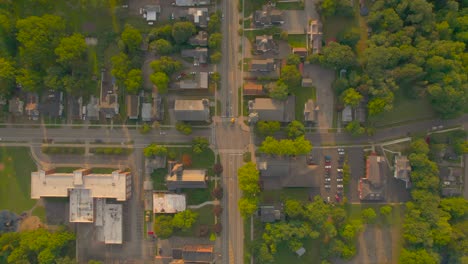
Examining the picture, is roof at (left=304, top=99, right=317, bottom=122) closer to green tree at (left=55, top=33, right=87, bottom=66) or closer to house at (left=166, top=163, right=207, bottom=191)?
house at (left=166, top=163, right=207, bottom=191)

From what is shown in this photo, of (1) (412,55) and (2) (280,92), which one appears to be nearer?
(1) (412,55)

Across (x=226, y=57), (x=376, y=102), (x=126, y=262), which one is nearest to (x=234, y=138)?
(x=226, y=57)

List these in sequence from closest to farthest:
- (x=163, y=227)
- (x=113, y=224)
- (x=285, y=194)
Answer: (x=163, y=227), (x=285, y=194), (x=113, y=224)

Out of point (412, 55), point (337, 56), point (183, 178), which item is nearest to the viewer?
point (412, 55)

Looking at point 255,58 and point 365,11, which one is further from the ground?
point 365,11

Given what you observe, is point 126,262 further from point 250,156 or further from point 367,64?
point 367,64

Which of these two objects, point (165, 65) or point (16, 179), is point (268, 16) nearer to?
point (165, 65)

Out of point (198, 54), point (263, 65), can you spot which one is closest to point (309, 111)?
point (263, 65)
